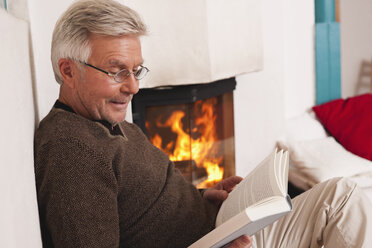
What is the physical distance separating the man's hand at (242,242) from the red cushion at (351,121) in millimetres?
2071

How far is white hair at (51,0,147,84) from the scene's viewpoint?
116 centimetres

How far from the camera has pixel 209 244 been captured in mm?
1067

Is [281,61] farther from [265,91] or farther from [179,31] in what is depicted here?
[179,31]

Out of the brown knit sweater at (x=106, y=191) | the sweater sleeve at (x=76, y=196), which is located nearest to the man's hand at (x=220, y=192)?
the brown knit sweater at (x=106, y=191)

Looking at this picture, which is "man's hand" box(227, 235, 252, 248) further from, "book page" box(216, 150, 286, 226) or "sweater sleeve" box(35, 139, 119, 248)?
"sweater sleeve" box(35, 139, 119, 248)

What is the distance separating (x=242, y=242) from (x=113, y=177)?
1.14 ft

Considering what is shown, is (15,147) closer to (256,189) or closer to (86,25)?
(86,25)

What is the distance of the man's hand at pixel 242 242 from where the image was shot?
112 centimetres

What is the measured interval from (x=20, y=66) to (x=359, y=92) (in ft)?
13.1

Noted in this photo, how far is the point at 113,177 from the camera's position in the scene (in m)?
1.13

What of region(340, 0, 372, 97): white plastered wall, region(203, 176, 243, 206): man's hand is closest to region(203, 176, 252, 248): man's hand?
region(203, 176, 243, 206): man's hand

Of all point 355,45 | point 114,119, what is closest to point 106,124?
point 114,119

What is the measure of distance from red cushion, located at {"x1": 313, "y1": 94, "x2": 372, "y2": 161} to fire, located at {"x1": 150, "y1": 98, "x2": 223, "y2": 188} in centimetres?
100

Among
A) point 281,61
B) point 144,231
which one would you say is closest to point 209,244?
point 144,231
